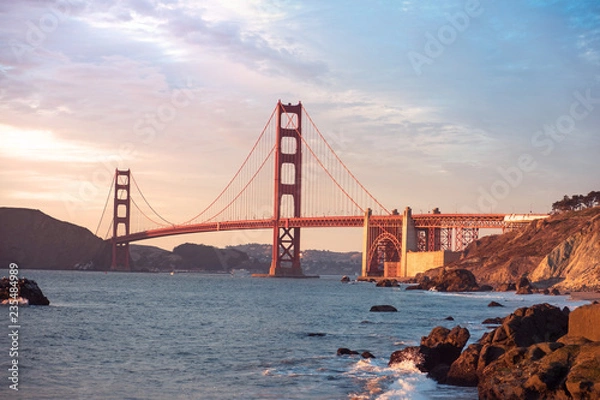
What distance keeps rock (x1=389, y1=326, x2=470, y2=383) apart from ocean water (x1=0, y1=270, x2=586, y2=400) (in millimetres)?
381

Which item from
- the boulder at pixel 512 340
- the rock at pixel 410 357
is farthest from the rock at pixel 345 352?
the boulder at pixel 512 340

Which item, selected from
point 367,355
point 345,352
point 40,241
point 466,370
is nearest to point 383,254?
point 40,241

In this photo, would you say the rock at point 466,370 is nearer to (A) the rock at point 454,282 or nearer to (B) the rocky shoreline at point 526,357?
(B) the rocky shoreline at point 526,357

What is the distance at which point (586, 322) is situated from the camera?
1903cm

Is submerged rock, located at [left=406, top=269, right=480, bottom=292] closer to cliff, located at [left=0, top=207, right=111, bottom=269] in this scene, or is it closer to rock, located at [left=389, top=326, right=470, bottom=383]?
rock, located at [left=389, top=326, right=470, bottom=383]

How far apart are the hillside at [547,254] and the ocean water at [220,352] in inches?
910

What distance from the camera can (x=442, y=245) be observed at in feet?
352

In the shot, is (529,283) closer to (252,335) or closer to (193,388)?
(252,335)

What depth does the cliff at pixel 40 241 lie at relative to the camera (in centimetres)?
17362

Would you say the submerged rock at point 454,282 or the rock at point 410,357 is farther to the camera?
the submerged rock at point 454,282

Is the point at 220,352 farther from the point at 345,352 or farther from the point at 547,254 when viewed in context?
the point at 547,254

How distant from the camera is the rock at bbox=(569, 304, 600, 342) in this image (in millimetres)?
18562

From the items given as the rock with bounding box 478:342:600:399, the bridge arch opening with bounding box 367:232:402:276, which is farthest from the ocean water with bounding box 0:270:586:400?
the bridge arch opening with bounding box 367:232:402:276

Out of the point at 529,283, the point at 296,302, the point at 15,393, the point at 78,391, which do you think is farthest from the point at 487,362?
the point at 529,283
